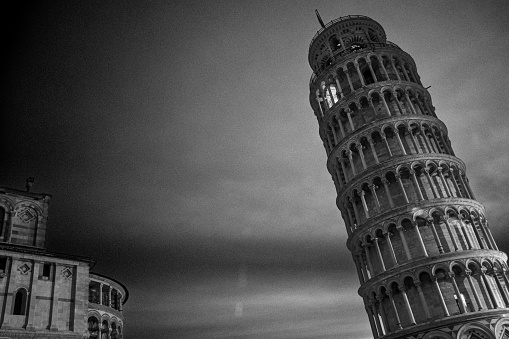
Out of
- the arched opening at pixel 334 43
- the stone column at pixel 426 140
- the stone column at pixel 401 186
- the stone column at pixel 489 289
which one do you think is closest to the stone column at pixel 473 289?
the stone column at pixel 489 289

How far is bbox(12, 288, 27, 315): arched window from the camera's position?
23.2 metres

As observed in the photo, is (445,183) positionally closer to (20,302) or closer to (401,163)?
(401,163)

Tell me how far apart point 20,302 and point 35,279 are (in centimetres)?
145

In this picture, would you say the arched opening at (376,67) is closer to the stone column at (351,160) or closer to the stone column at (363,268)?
the stone column at (351,160)

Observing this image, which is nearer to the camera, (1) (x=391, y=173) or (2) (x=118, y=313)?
(1) (x=391, y=173)

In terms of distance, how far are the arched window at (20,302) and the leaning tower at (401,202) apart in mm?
23949

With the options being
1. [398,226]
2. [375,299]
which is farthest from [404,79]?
[375,299]

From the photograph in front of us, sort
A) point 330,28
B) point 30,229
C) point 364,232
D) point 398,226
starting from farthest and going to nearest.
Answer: point 330,28 < point 364,232 < point 398,226 < point 30,229

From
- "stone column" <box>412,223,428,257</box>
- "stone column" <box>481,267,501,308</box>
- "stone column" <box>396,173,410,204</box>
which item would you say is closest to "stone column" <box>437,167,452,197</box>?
"stone column" <box>396,173,410,204</box>

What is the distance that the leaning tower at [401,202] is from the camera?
27.9 metres

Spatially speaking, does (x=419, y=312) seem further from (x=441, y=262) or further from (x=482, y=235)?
(x=482, y=235)

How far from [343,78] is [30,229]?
3093 cm

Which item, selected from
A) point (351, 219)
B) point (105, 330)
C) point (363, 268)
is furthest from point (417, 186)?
point (105, 330)

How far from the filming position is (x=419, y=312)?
92.4 feet
